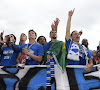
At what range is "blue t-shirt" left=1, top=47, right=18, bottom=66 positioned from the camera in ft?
14.3

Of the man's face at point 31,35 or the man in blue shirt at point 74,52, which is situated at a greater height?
the man's face at point 31,35

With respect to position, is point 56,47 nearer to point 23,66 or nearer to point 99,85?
point 23,66

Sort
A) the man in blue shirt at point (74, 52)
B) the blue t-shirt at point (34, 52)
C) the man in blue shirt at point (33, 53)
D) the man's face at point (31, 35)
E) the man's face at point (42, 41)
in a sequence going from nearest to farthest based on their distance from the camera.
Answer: the man in blue shirt at point (74, 52), the man in blue shirt at point (33, 53), the blue t-shirt at point (34, 52), the man's face at point (31, 35), the man's face at point (42, 41)

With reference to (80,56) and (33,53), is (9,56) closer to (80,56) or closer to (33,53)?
(33,53)

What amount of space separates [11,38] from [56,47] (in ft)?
4.99

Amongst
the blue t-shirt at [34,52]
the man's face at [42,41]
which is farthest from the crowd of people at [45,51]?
the man's face at [42,41]

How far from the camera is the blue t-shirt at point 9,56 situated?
4344 millimetres

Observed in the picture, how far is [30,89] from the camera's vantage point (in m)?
3.43

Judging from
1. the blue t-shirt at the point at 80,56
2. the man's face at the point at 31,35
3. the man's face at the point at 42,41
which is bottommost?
the blue t-shirt at the point at 80,56

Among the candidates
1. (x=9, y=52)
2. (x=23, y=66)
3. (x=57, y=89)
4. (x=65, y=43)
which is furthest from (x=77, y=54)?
(x=9, y=52)

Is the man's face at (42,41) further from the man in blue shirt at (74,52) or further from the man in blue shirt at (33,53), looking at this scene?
the man in blue shirt at (74,52)

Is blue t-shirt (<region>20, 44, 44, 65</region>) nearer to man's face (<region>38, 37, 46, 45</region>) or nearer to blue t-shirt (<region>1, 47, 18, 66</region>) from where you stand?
blue t-shirt (<region>1, 47, 18, 66</region>)

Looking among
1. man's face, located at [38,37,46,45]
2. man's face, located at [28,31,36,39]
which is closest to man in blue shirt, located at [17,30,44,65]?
man's face, located at [28,31,36,39]

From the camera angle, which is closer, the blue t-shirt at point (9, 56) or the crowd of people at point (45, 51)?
the crowd of people at point (45, 51)
